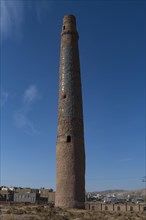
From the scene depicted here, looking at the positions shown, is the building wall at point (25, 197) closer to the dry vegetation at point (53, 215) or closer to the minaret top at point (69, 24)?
the minaret top at point (69, 24)

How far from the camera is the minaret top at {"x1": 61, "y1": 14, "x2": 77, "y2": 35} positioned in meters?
22.8

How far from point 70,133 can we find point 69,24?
7.80 m

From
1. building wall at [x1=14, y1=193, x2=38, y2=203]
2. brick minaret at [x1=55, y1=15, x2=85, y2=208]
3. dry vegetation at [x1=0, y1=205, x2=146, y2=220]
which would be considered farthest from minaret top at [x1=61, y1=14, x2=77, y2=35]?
building wall at [x1=14, y1=193, x2=38, y2=203]

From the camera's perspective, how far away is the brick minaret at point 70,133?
1934 centimetres

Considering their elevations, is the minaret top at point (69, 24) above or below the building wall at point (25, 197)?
above

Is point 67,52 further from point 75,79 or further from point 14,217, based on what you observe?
point 14,217

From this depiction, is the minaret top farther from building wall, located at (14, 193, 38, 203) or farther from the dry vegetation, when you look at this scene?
building wall, located at (14, 193, 38, 203)

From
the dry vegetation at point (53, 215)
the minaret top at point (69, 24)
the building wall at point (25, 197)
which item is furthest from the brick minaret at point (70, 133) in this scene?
the building wall at point (25, 197)

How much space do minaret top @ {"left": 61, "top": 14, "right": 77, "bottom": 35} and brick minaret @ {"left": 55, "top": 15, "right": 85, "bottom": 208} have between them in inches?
3.6

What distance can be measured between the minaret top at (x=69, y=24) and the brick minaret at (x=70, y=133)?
92 millimetres

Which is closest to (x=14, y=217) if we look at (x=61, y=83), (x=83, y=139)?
(x=83, y=139)

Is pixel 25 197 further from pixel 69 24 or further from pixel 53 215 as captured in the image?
pixel 53 215

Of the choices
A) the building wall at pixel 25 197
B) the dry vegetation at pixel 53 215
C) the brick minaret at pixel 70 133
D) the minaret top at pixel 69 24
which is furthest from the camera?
the building wall at pixel 25 197

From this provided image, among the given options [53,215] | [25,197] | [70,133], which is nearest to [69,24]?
[70,133]
